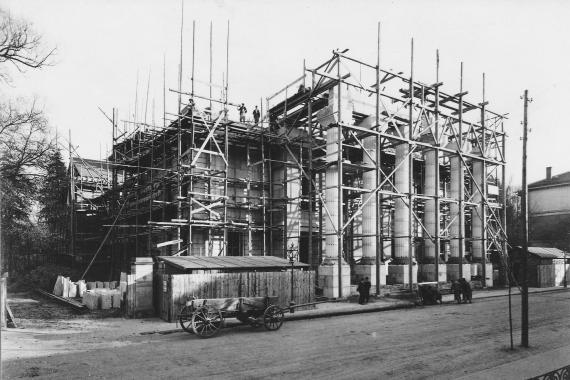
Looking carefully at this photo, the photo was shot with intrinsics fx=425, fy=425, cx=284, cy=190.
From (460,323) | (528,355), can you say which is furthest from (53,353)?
(460,323)

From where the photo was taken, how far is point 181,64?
69.2ft

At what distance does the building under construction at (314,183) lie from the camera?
21312 mm

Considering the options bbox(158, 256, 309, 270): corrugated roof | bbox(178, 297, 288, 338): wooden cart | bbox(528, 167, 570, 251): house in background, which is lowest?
bbox(178, 297, 288, 338): wooden cart

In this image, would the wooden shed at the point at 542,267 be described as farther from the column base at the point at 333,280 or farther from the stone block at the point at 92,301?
the stone block at the point at 92,301

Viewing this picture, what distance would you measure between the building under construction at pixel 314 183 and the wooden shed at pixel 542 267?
4205 millimetres

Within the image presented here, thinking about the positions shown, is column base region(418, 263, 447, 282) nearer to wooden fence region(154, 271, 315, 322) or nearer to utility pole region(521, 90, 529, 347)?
wooden fence region(154, 271, 315, 322)

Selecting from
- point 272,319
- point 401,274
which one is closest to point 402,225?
point 401,274

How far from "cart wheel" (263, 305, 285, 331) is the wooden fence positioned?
105 cm

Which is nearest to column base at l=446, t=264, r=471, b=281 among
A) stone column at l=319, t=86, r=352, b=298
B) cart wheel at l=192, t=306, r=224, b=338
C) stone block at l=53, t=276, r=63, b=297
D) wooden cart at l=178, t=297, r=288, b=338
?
stone column at l=319, t=86, r=352, b=298

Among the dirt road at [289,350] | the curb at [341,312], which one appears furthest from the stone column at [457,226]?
the dirt road at [289,350]

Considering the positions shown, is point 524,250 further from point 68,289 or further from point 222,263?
point 68,289

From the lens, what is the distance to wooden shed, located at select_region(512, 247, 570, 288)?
A: 31.1 metres

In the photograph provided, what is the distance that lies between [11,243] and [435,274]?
92.5 feet

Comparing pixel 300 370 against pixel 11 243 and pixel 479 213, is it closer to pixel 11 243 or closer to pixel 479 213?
pixel 479 213
